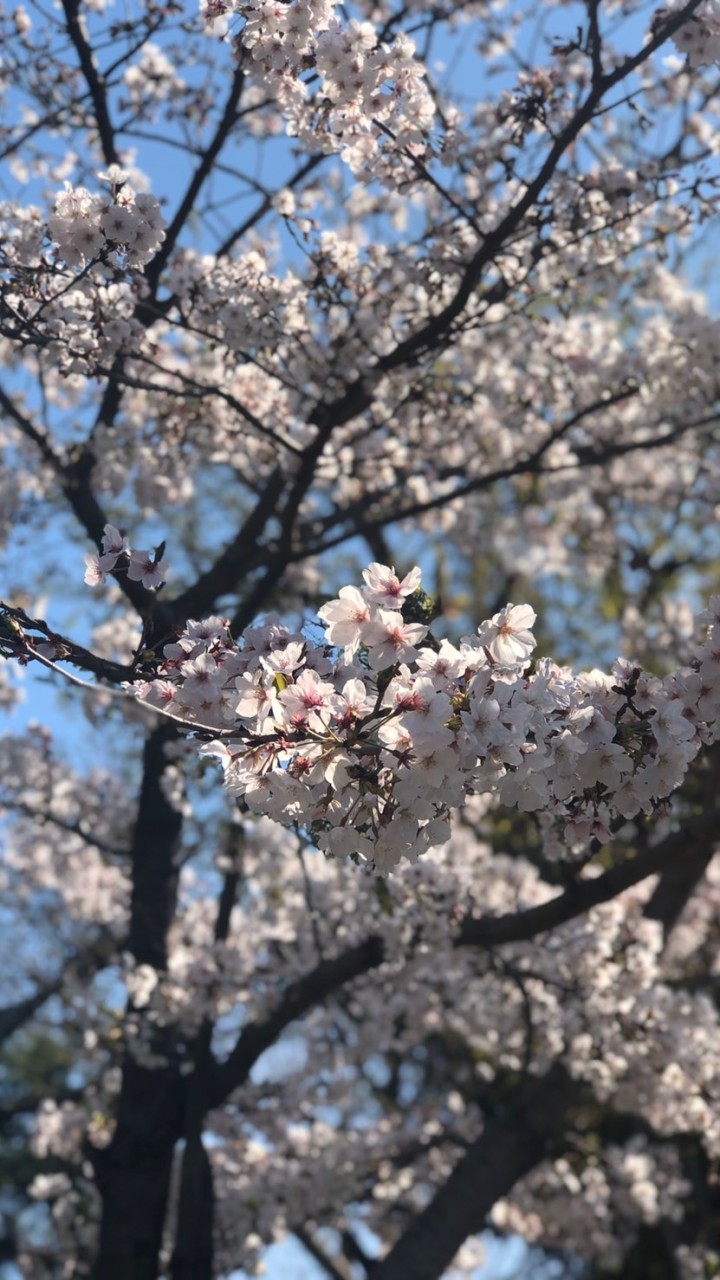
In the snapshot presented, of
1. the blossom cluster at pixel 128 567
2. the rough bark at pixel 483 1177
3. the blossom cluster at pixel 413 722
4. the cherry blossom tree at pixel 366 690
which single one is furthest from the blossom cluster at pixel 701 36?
the rough bark at pixel 483 1177

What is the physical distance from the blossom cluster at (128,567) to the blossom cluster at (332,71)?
1804mm

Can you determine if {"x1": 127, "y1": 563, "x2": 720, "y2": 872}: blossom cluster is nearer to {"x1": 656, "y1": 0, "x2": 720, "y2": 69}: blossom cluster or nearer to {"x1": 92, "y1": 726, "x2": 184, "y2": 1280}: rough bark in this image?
{"x1": 656, "y1": 0, "x2": 720, "y2": 69}: blossom cluster

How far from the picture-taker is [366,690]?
257 centimetres

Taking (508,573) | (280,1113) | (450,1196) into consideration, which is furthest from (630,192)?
(508,573)

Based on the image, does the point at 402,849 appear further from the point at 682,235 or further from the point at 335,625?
the point at 682,235

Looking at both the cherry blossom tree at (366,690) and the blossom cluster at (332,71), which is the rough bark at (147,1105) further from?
the blossom cluster at (332,71)

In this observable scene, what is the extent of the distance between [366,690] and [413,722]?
0.96ft

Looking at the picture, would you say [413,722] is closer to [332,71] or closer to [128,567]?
[128,567]

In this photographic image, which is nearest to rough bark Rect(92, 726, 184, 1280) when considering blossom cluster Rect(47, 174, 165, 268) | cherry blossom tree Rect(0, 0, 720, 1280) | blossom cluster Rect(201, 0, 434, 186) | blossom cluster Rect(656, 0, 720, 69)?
cherry blossom tree Rect(0, 0, 720, 1280)

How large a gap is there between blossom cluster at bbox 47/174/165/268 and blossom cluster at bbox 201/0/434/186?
0.65 metres

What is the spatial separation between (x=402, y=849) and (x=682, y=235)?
14.4 feet

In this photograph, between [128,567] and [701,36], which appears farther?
[701,36]

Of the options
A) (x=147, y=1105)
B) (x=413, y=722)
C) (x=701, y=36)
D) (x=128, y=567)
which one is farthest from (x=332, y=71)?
(x=147, y=1105)

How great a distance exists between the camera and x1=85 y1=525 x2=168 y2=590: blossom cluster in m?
2.95
